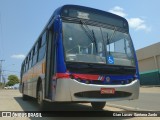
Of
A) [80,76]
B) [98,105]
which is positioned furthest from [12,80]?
[80,76]

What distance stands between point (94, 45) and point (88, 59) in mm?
581

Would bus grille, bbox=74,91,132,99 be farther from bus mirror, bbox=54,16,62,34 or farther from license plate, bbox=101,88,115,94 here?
bus mirror, bbox=54,16,62,34

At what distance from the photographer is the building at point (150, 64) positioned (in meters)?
57.3

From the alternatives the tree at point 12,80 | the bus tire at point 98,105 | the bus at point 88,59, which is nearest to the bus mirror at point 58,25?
the bus at point 88,59

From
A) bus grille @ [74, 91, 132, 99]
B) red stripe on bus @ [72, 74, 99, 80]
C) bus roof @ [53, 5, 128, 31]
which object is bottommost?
bus grille @ [74, 91, 132, 99]

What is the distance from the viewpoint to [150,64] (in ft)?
199

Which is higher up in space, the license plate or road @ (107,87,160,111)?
the license plate

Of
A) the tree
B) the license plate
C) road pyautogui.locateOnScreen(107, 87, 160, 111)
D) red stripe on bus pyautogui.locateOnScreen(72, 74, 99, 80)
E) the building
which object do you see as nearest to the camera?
red stripe on bus pyautogui.locateOnScreen(72, 74, 99, 80)

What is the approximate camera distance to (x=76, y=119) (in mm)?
9531

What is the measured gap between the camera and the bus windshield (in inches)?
352

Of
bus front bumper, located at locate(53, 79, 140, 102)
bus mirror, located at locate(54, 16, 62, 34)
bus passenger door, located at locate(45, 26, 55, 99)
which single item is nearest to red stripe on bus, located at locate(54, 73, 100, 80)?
bus front bumper, located at locate(53, 79, 140, 102)

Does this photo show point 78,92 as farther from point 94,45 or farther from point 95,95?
point 94,45

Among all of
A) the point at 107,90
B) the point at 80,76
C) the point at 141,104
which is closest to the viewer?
the point at 80,76

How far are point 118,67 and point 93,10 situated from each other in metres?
2.04
